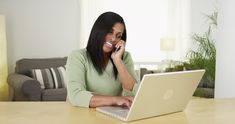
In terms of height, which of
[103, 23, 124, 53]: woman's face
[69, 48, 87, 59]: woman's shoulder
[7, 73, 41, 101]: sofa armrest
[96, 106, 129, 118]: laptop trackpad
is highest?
[103, 23, 124, 53]: woman's face

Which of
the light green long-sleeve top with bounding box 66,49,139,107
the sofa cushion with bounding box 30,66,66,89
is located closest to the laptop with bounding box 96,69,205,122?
the light green long-sleeve top with bounding box 66,49,139,107

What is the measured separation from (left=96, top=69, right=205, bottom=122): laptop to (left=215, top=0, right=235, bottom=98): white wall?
0.90m

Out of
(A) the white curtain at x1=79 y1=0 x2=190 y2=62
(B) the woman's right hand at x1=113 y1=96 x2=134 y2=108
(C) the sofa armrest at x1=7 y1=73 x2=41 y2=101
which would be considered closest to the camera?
(B) the woman's right hand at x1=113 y1=96 x2=134 y2=108

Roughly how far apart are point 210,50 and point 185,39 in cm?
294

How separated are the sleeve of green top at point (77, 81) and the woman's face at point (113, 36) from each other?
0.16m

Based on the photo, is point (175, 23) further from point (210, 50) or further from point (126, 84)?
point (126, 84)

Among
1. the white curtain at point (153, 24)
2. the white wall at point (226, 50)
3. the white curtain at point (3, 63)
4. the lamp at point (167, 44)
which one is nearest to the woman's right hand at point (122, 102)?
the white wall at point (226, 50)

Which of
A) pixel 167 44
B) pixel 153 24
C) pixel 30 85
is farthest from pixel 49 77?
pixel 153 24

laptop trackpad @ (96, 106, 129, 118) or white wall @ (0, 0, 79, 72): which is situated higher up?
white wall @ (0, 0, 79, 72)

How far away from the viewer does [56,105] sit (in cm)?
163

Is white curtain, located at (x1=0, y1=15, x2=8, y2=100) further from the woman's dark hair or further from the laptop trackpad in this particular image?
the laptop trackpad

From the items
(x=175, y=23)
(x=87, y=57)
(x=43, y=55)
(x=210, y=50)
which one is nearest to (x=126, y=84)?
(x=87, y=57)

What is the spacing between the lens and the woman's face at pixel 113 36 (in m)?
1.92

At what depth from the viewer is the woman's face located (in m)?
1.92
